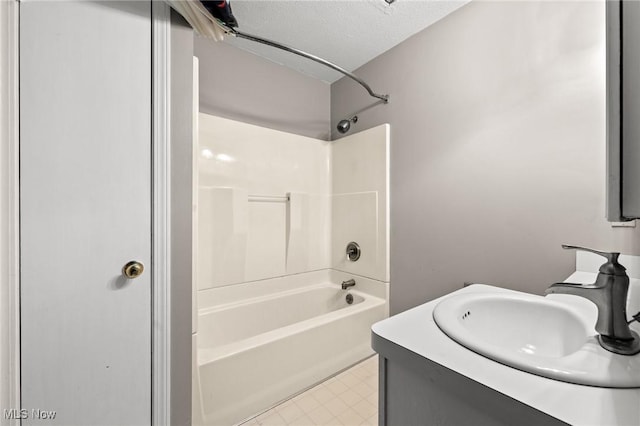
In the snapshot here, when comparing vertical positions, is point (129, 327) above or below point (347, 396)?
above

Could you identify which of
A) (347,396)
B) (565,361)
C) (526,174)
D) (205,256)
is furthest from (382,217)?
(565,361)

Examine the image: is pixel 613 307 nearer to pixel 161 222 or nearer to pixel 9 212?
pixel 161 222

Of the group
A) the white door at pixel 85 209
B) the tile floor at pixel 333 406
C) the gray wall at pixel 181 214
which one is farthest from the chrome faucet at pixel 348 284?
the white door at pixel 85 209

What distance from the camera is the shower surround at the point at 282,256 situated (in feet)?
3.93

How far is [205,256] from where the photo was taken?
60.5 inches

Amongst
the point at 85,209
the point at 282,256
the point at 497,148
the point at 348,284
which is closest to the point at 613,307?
the point at 497,148

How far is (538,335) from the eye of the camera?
0.72 m

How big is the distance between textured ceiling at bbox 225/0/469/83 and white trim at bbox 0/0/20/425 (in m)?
1.02

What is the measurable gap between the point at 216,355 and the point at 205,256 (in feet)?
2.10

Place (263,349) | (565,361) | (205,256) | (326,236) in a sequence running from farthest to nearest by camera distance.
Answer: (326,236)
(205,256)
(263,349)
(565,361)

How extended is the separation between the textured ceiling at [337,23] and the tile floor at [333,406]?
6.62 feet

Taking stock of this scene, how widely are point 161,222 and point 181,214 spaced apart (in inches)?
2.8

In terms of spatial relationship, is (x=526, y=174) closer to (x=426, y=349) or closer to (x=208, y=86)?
(x=426, y=349)

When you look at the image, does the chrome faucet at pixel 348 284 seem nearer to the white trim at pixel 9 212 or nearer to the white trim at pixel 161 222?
the white trim at pixel 161 222
